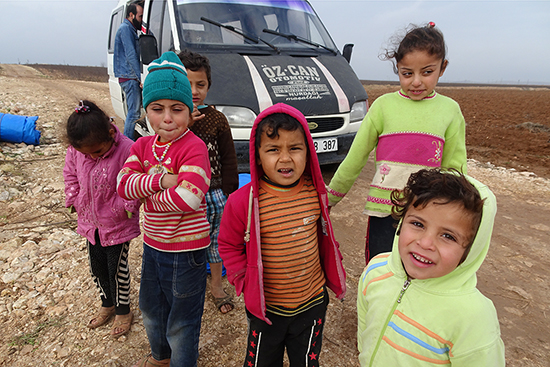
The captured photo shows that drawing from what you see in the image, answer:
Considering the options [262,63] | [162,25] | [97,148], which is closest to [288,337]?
[97,148]

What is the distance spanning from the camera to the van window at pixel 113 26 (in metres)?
7.27

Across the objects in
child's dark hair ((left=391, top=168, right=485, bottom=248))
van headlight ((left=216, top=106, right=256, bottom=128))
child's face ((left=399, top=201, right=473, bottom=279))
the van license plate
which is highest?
van headlight ((left=216, top=106, right=256, bottom=128))

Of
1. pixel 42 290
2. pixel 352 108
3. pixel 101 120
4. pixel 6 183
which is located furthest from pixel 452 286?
pixel 6 183

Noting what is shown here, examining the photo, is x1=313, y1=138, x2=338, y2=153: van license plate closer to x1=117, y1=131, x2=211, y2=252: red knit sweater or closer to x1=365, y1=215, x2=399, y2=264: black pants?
x1=365, y1=215, x2=399, y2=264: black pants

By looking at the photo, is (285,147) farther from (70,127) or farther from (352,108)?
(352,108)

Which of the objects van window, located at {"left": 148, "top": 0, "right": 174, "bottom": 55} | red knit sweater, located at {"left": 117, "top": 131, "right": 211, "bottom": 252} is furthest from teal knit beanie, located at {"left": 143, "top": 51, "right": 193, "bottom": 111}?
van window, located at {"left": 148, "top": 0, "right": 174, "bottom": 55}

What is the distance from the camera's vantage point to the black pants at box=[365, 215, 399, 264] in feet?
6.46

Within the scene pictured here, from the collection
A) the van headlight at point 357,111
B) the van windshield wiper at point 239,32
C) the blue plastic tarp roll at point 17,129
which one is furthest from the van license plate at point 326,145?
the blue plastic tarp roll at point 17,129

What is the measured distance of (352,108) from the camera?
14.7 feet

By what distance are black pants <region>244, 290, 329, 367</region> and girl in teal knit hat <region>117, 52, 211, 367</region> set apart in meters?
0.40

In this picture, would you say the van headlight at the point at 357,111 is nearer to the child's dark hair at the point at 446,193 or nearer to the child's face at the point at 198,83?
the child's face at the point at 198,83

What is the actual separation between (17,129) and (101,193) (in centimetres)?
553

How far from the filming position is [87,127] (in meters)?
1.93

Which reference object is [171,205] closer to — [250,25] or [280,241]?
[280,241]
